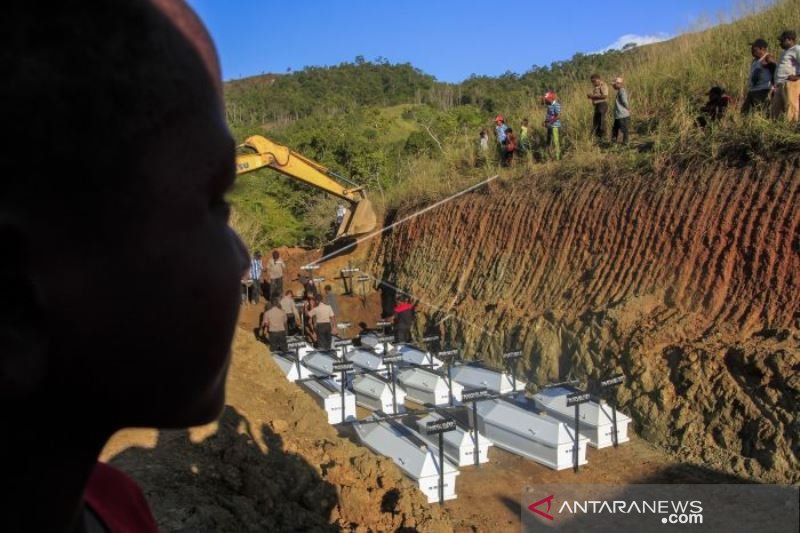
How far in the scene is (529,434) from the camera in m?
7.65

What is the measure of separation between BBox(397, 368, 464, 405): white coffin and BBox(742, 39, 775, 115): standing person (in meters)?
5.71

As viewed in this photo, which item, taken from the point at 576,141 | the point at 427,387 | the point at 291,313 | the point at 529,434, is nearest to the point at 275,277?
the point at 291,313

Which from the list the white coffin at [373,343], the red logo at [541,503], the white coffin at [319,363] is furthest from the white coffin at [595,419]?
the white coffin at [373,343]

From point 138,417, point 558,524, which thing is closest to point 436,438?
point 558,524

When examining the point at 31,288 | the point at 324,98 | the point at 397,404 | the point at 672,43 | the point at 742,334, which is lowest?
the point at 397,404

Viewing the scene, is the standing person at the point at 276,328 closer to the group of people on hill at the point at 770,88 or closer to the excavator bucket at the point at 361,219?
the excavator bucket at the point at 361,219

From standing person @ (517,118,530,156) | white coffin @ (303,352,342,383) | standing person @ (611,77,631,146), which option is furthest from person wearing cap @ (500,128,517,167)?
white coffin @ (303,352,342,383)

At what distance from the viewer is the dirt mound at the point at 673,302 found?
23.7 feet

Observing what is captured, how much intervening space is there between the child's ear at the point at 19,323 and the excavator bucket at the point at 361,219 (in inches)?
631

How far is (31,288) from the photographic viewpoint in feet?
1.80

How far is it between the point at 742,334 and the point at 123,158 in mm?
8330

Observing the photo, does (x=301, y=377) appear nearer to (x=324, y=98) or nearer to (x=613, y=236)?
(x=613, y=236)

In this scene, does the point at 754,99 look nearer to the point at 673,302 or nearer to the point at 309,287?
the point at 673,302

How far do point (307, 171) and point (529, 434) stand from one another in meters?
9.70
